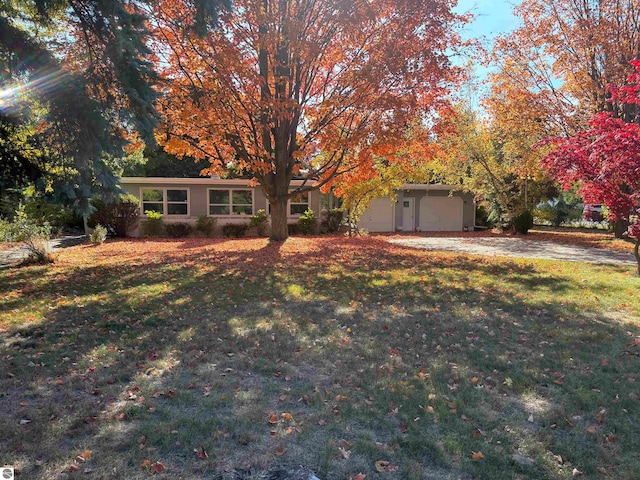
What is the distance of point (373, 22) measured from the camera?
9883 millimetres

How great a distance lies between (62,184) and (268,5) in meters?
6.69

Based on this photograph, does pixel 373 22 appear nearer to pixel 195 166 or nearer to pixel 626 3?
pixel 626 3

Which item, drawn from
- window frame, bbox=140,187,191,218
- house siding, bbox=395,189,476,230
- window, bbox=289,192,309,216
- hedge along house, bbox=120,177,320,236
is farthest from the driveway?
window frame, bbox=140,187,191,218

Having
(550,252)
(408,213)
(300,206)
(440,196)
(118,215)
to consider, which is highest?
(440,196)

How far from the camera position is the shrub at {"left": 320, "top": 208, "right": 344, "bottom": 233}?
739 inches

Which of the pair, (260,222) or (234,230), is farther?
(260,222)

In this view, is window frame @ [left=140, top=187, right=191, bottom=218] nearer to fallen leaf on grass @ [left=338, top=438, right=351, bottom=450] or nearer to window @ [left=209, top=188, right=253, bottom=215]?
window @ [left=209, top=188, right=253, bottom=215]

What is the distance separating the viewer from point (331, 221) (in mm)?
18781

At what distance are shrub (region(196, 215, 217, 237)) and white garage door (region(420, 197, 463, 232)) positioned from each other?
11642 millimetres

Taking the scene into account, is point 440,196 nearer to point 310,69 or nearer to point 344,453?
point 310,69

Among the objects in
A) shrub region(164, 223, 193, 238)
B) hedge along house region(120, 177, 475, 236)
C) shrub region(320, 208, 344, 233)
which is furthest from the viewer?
shrub region(320, 208, 344, 233)

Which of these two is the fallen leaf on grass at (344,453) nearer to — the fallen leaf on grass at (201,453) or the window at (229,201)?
the fallen leaf on grass at (201,453)

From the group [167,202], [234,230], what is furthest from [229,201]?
[167,202]

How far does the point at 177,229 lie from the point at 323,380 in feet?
50.5
